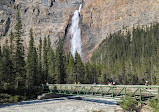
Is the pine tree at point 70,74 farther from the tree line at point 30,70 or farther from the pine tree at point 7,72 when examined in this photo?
the pine tree at point 7,72

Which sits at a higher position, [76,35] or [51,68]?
[76,35]

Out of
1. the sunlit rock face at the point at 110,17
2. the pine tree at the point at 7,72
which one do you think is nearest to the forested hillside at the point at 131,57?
the sunlit rock face at the point at 110,17

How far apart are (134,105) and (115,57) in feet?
282

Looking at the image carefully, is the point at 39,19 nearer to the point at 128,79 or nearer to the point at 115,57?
the point at 115,57

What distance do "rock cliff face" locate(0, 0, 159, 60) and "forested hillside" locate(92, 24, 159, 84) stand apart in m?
16.3

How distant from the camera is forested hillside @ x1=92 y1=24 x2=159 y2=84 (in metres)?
70.1

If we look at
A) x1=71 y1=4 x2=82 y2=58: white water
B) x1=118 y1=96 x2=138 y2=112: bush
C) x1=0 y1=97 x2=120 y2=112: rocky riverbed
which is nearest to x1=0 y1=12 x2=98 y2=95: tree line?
x1=0 y1=97 x2=120 y2=112: rocky riverbed

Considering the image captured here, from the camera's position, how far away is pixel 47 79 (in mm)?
52219

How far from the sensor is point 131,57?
3553 inches

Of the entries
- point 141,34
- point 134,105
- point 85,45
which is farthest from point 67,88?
point 85,45

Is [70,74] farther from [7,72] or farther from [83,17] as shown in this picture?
[83,17]

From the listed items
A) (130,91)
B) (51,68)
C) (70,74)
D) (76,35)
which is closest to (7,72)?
(51,68)

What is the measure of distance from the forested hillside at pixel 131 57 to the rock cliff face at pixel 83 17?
1630 centimetres

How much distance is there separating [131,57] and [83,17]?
236 feet
